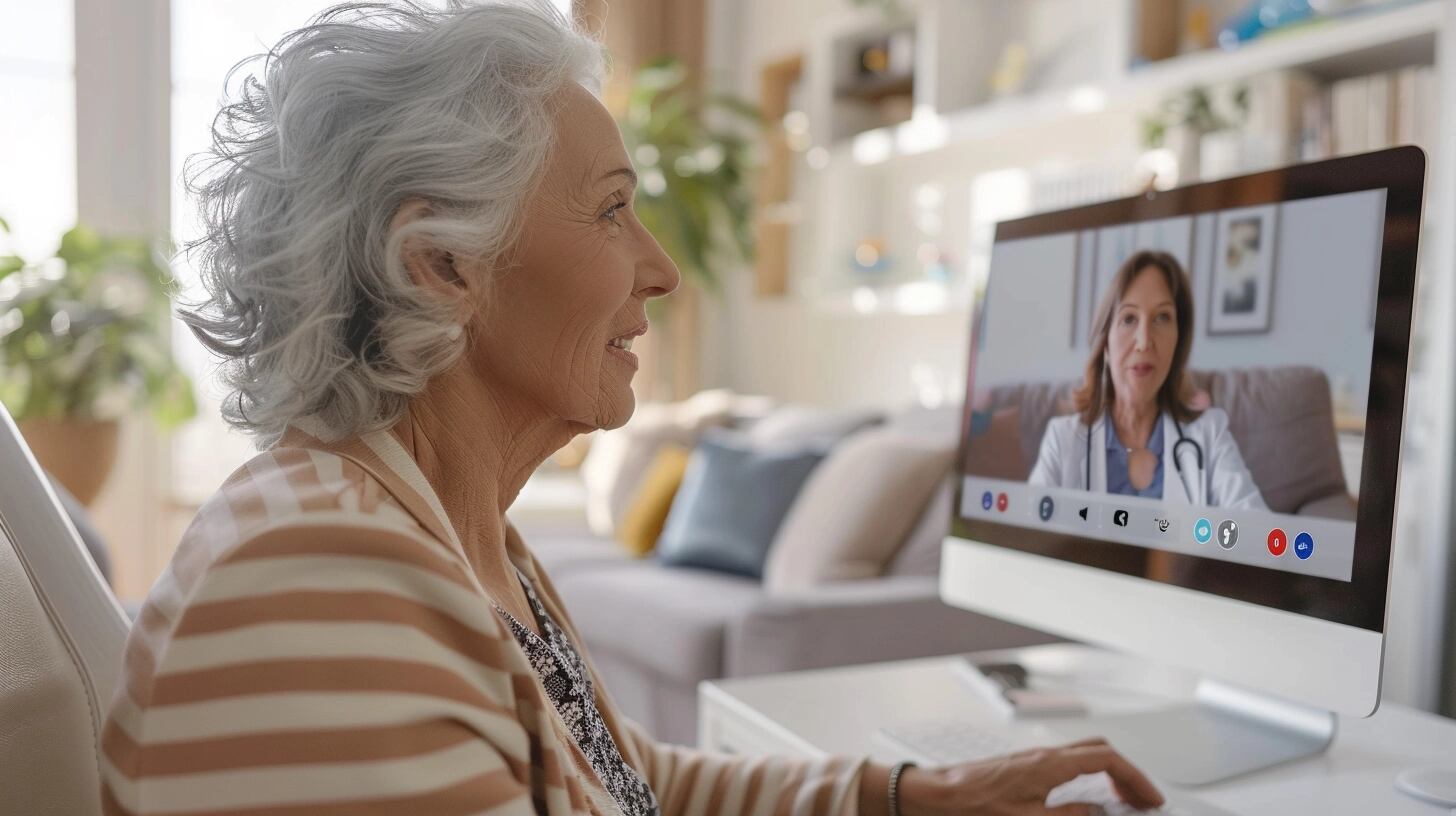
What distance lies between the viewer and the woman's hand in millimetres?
922

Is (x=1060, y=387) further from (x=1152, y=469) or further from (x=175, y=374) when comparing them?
(x=175, y=374)

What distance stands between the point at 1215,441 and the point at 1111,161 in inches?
92.5

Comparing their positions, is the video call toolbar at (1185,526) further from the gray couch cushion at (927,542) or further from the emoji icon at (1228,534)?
the gray couch cushion at (927,542)

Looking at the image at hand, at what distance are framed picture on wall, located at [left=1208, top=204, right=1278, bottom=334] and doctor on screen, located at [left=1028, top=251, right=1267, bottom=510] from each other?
0.10ft

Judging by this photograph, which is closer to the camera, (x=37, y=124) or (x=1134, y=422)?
(x=1134, y=422)

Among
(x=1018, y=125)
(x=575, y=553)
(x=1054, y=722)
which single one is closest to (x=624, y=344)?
(x=1054, y=722)

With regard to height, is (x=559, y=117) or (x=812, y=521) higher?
(x=559, y=117)

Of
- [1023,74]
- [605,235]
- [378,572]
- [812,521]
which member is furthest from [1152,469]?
[1023,74]

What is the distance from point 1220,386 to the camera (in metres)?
1.06

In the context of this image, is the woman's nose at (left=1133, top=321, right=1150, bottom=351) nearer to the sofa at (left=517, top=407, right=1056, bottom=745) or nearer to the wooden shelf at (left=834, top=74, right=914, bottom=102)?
the sofa at (left=517, top=407, right=1056, bottom=745)

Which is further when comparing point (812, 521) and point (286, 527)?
point (812, 521)

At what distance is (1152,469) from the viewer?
1104mm

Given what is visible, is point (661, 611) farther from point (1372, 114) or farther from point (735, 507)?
point (1372, 114)

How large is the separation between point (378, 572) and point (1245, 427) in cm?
79
